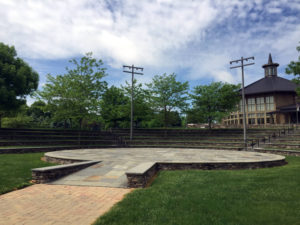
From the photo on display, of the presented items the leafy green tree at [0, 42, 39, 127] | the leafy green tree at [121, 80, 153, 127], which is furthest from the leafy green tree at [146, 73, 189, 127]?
the leafy green tree at [0, 42, 39, 127]

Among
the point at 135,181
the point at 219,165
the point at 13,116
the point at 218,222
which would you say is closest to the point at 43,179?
the point at 135,181

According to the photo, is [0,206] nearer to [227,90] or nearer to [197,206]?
[197,206]

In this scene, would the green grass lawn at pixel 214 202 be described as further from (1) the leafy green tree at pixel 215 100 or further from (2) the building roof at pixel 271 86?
(2) the building roof at pixel 271 86

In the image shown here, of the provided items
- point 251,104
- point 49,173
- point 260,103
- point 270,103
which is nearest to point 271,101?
point 270,103

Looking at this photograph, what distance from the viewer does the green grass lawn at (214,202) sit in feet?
14.6

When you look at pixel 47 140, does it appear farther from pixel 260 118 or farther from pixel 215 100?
pixel 260 118

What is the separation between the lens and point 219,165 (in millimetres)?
10180

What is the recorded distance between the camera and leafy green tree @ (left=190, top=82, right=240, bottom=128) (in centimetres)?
3048

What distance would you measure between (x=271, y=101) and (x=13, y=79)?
1996 inches

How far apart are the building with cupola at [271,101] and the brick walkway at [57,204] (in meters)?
40.8

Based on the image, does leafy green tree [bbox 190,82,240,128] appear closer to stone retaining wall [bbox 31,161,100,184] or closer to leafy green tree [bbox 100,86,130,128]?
leafy green tree [bbox 100,86,130,128]

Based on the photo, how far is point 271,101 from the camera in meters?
47.4

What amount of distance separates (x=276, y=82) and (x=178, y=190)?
185ft

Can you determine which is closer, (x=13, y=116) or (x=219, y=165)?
(x=219, y=165)
